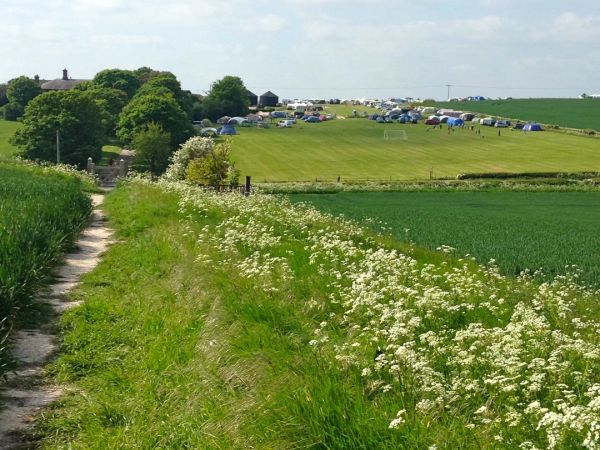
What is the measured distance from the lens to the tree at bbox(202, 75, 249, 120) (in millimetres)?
154875

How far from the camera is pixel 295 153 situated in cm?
9481

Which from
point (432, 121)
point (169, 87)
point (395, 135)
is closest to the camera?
point (169, 87)

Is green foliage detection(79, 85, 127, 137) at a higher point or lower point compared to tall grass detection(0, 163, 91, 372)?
higher

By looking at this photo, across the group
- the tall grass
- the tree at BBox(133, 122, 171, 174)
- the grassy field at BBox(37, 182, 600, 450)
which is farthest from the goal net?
the grassy field at BBox(37, 182, 600, 450)

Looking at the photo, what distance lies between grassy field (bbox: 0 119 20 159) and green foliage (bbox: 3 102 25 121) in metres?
3.16

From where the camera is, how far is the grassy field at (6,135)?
86.7 meters

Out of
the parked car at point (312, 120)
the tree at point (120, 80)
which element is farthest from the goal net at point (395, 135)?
the tree at point (120, 80)

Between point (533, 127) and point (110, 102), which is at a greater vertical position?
point (110, 102)

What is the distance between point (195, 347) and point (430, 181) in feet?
190

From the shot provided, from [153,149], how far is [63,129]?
36.8 ft

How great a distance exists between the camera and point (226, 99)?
157375 millimetres

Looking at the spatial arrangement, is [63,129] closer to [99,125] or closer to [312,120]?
[99,125]

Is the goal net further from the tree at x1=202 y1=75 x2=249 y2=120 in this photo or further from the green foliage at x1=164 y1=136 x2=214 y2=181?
the green foliage at x1=164 y1=136 x2=214 y2=181

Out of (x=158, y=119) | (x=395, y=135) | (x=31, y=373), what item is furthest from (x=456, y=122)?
(x=31, y=373)
